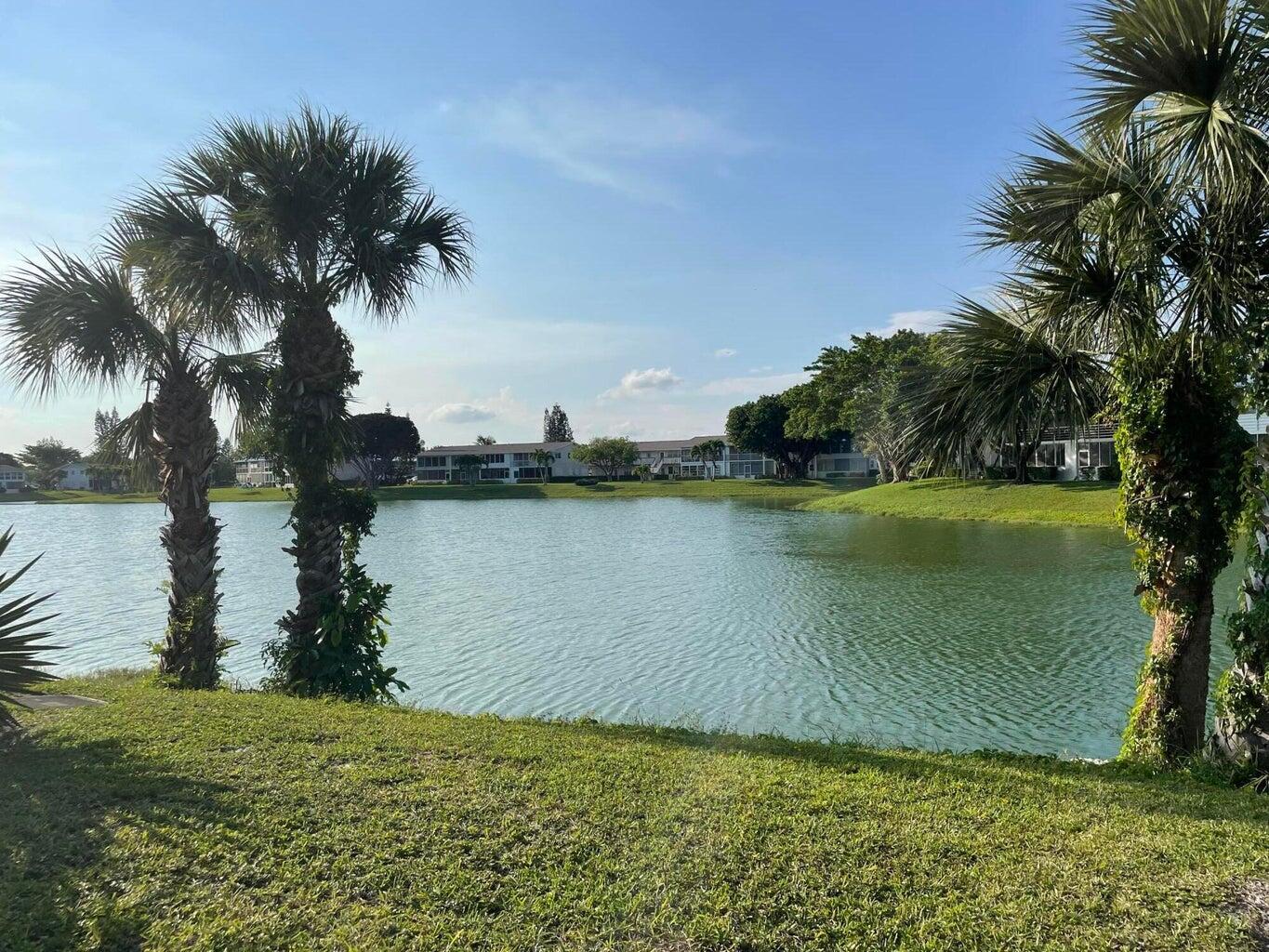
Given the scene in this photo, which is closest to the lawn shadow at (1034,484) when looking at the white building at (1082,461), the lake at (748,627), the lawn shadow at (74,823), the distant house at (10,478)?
the white building at (1082,461)

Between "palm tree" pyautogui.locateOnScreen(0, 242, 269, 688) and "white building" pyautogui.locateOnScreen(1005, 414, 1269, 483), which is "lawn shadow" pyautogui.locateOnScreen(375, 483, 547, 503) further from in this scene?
"palm tree" pyautogui.locateOnScreen(0, 242, 269, 688)

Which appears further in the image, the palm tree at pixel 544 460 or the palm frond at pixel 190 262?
the palm tree at pixel 544 460

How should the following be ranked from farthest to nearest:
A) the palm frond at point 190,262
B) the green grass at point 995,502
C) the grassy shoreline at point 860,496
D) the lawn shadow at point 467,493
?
the lawn shadow at point 467,493, the grassy shoreline at point 860,496, the green grass at point 995,502, the palm frond at point 190,262

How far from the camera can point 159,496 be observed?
1048 centimetres

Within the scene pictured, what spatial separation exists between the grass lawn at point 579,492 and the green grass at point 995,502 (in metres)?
19.6

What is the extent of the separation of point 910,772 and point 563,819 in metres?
2.88

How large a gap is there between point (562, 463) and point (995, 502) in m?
78.2

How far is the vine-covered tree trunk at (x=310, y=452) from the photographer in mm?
9758

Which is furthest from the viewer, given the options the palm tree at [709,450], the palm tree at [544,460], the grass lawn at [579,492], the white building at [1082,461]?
the palm tree at [544,460]

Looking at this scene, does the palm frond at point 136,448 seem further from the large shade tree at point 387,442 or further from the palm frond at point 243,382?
the large shade tree at point 387,442

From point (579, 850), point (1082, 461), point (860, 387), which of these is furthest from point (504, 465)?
point (579, 850)

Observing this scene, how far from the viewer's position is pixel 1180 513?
256 inches

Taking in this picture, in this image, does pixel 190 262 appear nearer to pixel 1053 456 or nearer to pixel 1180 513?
pixel 1180 513

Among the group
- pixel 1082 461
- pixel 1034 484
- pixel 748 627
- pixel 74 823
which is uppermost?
Answer: pixel 1082 461
